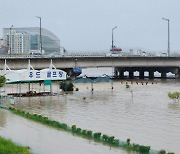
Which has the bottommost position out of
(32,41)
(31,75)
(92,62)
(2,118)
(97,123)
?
(97,123)

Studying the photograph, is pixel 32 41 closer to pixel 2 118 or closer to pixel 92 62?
pixel 92 62

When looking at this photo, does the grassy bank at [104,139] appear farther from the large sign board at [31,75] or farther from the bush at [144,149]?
the large sign board at [31,75]

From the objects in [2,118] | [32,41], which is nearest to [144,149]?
[2,118]

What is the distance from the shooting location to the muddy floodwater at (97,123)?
814 inches

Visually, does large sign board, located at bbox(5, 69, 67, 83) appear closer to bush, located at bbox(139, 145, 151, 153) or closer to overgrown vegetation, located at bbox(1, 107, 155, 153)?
overgrown vegetation, located at bbox(1, 107, 155, 153)

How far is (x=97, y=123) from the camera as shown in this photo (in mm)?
28047

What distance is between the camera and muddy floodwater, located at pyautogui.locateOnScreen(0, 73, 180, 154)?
20.7 m

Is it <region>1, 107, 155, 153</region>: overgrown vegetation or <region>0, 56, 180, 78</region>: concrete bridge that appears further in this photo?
<region>0, 56, 180, 78</region>: concrete bridge

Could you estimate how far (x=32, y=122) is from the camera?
2784 centimetres

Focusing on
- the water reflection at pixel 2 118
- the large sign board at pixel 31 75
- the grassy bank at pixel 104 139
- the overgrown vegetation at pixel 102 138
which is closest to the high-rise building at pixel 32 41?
the large sign board at pixel 31 75

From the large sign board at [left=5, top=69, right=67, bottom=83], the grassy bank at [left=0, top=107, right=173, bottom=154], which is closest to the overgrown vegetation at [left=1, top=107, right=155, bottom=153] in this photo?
the grassy bank at [left=0, top=107, right=173, bottom=154]

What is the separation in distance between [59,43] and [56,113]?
161153 millimetres

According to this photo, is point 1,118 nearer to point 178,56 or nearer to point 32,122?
point 32,122

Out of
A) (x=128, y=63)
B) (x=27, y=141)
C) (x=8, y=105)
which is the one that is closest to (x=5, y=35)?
(x=128, y=63)
